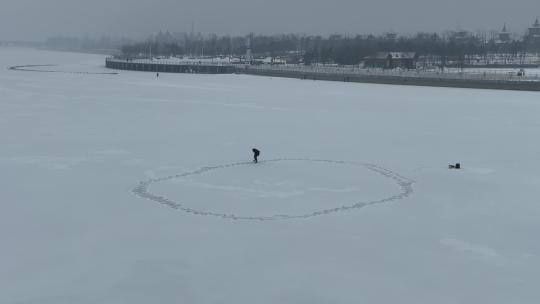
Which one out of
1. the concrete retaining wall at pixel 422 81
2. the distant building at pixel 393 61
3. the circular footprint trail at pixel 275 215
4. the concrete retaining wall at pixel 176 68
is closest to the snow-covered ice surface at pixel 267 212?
the circular footprint trail at pixel 275 215

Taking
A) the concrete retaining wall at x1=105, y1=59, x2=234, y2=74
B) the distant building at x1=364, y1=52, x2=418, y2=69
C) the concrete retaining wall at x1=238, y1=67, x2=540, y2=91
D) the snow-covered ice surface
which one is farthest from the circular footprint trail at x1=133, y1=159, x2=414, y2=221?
the concrete retaining wall at x1=105, y1=59, x2=234, y2=74

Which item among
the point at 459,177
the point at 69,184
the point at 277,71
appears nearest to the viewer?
the point at 69,184

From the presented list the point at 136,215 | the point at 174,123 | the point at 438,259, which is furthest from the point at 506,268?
the point at 174,123

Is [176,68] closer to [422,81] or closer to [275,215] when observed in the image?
[422,81]

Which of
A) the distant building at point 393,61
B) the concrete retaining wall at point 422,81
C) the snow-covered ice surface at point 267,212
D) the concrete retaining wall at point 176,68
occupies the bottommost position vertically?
the snow-covered ice surface at point 267,212

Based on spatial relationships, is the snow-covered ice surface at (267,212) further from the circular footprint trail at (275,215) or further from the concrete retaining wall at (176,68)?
the concrete retaining wall at (176,68)

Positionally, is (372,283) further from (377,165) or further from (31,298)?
(377,165)

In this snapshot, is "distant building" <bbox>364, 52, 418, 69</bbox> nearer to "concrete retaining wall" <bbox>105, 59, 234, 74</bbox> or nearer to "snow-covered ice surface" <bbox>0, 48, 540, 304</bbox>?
Result: "concrete retaining wall" <bbox>105, 59, 234, 74</bbox>

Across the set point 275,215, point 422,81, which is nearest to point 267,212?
point 275,215
